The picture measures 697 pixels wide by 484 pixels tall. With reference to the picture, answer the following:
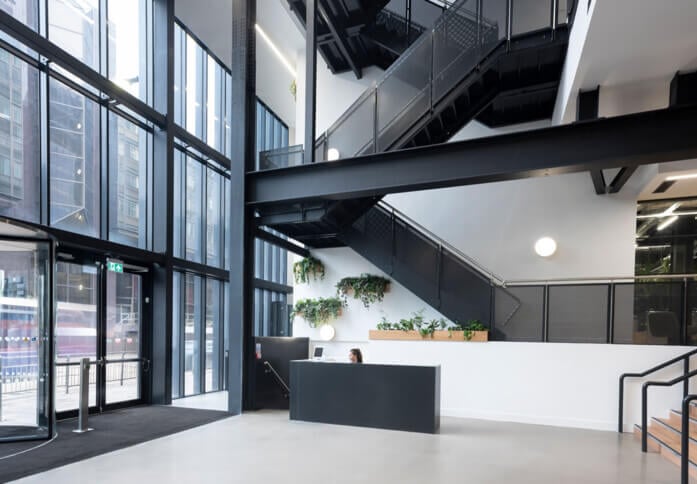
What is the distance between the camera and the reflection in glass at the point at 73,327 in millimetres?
8156

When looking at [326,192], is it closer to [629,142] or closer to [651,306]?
[629,142]

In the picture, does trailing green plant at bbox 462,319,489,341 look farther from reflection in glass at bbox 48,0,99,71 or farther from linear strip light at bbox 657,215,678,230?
reflection in glass at bbox 48,0,99,71

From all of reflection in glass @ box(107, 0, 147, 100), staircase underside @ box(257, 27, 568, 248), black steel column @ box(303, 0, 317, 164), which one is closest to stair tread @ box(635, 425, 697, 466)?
staircase underside @ box(257, 27, 568, 248)

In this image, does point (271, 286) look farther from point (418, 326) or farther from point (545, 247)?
point (545, 247)

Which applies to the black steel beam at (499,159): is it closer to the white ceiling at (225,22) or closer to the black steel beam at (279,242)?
the black steel beam at (279,242)

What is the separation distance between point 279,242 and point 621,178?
7007 mm

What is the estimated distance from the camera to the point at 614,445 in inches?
257

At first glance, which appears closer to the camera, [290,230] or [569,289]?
[569,289]

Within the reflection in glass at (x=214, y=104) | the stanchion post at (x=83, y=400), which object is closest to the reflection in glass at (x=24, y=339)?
the stanchion post at (x=83, y=400)

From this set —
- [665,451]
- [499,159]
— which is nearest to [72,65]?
[499,159]

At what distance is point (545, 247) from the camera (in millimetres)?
9820

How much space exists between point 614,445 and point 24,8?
11.5 m

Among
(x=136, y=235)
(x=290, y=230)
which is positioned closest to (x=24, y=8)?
(x=136, y=235)

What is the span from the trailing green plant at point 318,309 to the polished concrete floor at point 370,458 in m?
3.53
